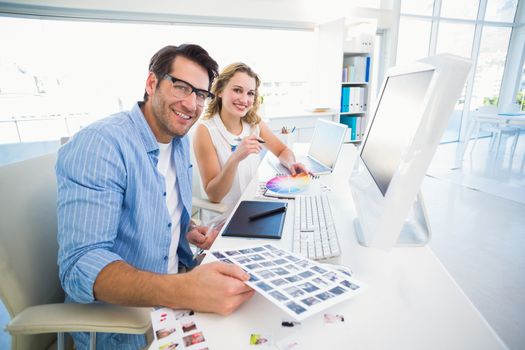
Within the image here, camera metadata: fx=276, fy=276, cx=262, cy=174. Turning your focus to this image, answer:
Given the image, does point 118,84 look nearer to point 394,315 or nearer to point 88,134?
point 88,134

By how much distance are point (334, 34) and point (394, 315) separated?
12.8 ft

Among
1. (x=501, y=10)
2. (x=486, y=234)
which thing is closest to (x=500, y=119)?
(x=486, y=234)

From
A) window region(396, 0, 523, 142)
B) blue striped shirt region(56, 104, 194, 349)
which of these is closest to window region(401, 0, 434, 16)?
window region(396, 0, 523, 142)

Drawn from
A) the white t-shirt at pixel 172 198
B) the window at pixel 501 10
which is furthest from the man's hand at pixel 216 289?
the window at pixel 501 10

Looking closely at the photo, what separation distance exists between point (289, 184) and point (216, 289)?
872 mm

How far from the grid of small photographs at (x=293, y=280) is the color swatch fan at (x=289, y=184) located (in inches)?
23.4

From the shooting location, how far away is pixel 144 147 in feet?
2.98

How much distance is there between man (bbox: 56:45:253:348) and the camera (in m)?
0.60

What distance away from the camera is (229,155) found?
177cm

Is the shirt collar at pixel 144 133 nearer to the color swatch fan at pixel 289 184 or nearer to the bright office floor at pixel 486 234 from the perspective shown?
the color swatch fan at pixel 289 184

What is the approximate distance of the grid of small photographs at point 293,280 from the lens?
521 mm

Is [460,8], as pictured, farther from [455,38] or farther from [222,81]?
[222,81]

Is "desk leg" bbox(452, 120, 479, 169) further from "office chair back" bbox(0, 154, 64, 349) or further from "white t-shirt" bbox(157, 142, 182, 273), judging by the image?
"office chair back" bbox(0, 154, 64, 349)

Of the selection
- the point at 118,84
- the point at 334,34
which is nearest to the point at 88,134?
the point at 118,84
